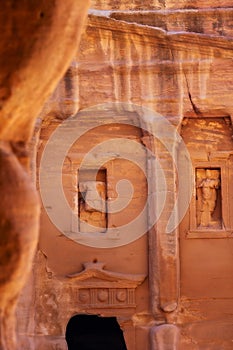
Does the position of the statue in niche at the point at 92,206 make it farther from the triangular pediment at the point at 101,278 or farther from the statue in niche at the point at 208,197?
the statue in niche at the point at 208,197

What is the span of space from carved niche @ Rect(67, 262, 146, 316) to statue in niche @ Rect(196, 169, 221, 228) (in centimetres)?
144

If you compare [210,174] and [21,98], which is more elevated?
[210,174]

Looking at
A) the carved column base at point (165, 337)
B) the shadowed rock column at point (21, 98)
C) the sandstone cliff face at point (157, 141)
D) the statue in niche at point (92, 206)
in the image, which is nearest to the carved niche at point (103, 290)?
the sandstone cliff face at point (157, 141)

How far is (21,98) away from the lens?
2984 millimetres

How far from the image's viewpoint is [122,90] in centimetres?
1241

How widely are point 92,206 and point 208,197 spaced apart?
1790 millimetres

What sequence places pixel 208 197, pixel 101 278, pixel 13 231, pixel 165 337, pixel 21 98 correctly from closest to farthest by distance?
pixel 13 231 < pixel 21 98 < pixel 165 337 < pixel 101 278 < pixel 208 197

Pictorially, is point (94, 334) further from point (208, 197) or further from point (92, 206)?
point (208, 197)

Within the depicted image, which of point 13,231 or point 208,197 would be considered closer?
point 13,231

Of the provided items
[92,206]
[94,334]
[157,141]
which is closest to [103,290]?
[92,206]

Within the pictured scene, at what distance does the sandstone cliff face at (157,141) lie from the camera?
39.6ft

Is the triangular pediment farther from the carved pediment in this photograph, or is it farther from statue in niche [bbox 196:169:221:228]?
statue in niche [bbox 196:169:221:228]

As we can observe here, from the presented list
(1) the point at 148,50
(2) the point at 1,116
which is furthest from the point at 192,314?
(2) the point at 1,116

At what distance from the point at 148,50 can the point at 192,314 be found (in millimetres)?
4034
